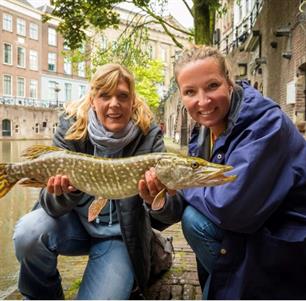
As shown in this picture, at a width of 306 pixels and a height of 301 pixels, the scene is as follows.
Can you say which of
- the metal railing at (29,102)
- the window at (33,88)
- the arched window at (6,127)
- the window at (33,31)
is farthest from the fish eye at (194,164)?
the window at (33,31)

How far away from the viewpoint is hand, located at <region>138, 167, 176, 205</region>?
2.47m

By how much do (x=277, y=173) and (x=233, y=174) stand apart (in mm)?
229

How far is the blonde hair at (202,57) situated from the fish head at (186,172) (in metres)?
0.56

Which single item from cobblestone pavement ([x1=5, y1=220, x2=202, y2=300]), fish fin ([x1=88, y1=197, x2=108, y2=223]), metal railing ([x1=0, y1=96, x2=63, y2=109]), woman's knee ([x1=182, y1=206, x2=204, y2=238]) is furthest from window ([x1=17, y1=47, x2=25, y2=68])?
woman's knee ([x1=182, y1=206, x2=204, y2=238])

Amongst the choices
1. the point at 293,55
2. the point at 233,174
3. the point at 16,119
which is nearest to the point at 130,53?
the point at 293,55

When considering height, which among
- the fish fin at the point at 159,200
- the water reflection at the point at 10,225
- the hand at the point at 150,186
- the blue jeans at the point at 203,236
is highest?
the hand at the point at 150,186

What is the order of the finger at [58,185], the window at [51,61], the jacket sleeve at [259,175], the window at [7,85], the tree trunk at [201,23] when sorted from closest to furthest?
the jacket sleeve at [259,175]
the finger at [58,185]
the tree trunk at [201,23]
the window at [7,85]
the window at [51,61]

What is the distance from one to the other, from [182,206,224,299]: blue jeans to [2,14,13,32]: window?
46259 millimetres

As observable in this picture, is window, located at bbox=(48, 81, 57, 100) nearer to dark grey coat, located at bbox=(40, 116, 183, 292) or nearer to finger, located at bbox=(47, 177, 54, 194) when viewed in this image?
dark grey coat, located at bbox=(40, 116, 183, 292)

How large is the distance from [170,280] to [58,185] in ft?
4.39

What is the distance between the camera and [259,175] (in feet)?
7.32

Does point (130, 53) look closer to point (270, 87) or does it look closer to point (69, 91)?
point (270, 87)

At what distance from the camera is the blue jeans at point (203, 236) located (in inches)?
98.8

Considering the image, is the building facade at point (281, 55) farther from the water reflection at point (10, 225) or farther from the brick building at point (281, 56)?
the water reflection at point (10, 225)
